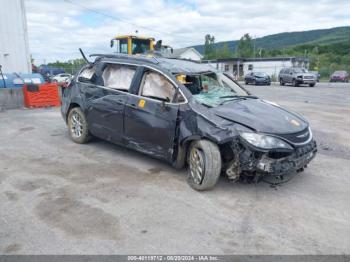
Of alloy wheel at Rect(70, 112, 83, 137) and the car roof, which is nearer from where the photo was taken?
the car roof

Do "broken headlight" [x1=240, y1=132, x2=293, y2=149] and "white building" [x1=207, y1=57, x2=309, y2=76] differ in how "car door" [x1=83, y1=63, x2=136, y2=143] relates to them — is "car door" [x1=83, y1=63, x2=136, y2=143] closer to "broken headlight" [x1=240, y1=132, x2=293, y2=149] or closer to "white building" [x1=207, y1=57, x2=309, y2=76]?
"broken headlight" [x1=240, y1=132, x2=293, y2=149]

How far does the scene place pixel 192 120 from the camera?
4.50 meters

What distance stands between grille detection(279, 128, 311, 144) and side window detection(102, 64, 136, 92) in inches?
105

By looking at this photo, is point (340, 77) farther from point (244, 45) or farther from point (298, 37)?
point (298, 37)

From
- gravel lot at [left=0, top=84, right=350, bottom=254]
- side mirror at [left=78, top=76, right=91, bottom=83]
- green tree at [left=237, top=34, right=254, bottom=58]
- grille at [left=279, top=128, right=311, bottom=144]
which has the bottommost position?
gravel lot at [left=0, top=84, right=350, bottom=254]

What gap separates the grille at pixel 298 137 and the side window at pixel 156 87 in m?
1.71

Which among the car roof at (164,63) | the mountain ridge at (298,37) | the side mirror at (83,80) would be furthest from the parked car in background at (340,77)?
the mountain ridge at (298,37)

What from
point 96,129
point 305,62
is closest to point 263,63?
point 305,62

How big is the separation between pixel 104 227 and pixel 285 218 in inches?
79.1

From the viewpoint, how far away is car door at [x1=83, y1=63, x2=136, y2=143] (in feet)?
18.1

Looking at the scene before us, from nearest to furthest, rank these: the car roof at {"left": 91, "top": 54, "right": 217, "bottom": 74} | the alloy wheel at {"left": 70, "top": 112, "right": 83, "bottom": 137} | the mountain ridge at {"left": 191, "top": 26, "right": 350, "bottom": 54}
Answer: the car roof at {"left": 91, "top": 54, "right": 217, "bottom": 74}
the alloy wheel at {"left": 70, "top": 112, "right": 83, "bottom": 137}
the mountain ridge at {"left": 191, "top": 26, "right": 350, "bottom": 54}

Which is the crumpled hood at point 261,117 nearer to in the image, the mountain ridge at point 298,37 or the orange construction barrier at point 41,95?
the orange construction barrier at point 41,95

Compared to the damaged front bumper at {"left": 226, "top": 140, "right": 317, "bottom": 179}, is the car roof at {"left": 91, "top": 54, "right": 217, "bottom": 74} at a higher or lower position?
higher

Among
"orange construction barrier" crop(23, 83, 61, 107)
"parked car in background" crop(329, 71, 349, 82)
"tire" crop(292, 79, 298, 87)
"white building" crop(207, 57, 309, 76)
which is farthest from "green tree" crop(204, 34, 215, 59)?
"orange construction barrier" crop(23, 83, 61, 107)
